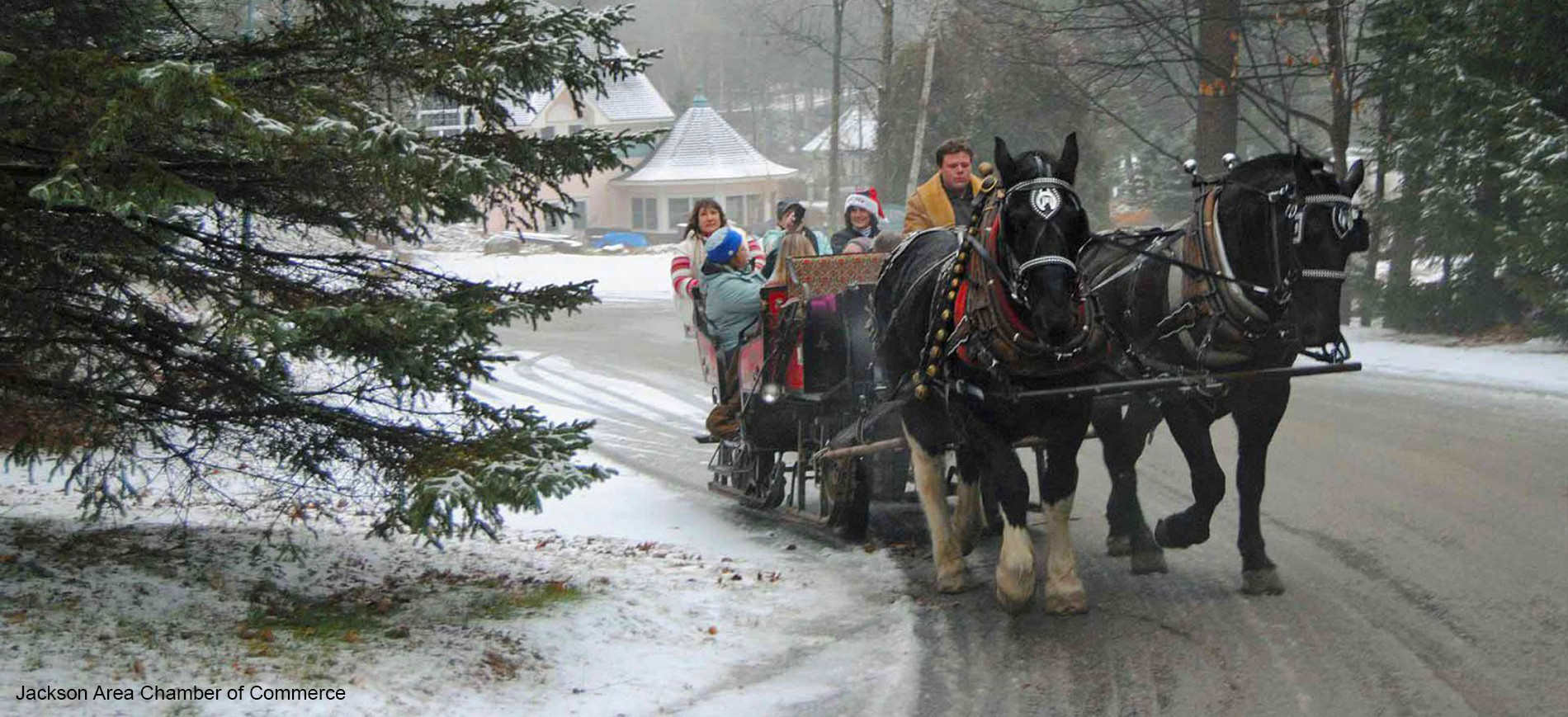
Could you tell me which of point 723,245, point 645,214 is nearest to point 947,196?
point 723,245

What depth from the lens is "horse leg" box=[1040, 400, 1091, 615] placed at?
22.9 feet

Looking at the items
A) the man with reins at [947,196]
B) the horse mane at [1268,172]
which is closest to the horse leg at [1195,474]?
the horse mane at [1268,172]

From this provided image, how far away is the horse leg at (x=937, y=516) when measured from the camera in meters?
7.71

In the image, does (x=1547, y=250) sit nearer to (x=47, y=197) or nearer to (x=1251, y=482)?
(x=1251, y=482)

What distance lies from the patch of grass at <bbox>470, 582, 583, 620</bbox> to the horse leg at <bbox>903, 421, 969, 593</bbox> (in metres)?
1.83

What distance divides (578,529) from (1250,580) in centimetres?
443

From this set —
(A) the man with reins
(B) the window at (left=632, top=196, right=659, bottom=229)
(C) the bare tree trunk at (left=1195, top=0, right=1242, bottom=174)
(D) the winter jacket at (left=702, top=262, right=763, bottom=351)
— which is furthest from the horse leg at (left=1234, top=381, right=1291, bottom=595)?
(B) the window at (left=632, top=196, right=659, bottom=229)

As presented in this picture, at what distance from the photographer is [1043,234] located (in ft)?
21.0

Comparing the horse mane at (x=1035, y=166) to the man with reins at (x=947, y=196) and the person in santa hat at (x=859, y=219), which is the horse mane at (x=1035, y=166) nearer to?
the man with reins at (x=947, y=196)

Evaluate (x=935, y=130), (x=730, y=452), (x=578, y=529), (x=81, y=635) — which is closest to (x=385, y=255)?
(x=81, y=635)

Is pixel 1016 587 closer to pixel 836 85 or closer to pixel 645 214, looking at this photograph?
pixel 836 85

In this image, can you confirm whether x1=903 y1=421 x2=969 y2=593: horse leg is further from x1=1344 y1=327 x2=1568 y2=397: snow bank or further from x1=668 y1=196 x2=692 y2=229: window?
x1=668 y1=196 x2=692 y2=229: window

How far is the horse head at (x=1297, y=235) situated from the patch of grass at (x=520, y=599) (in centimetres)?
349

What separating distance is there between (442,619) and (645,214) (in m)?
58.1
